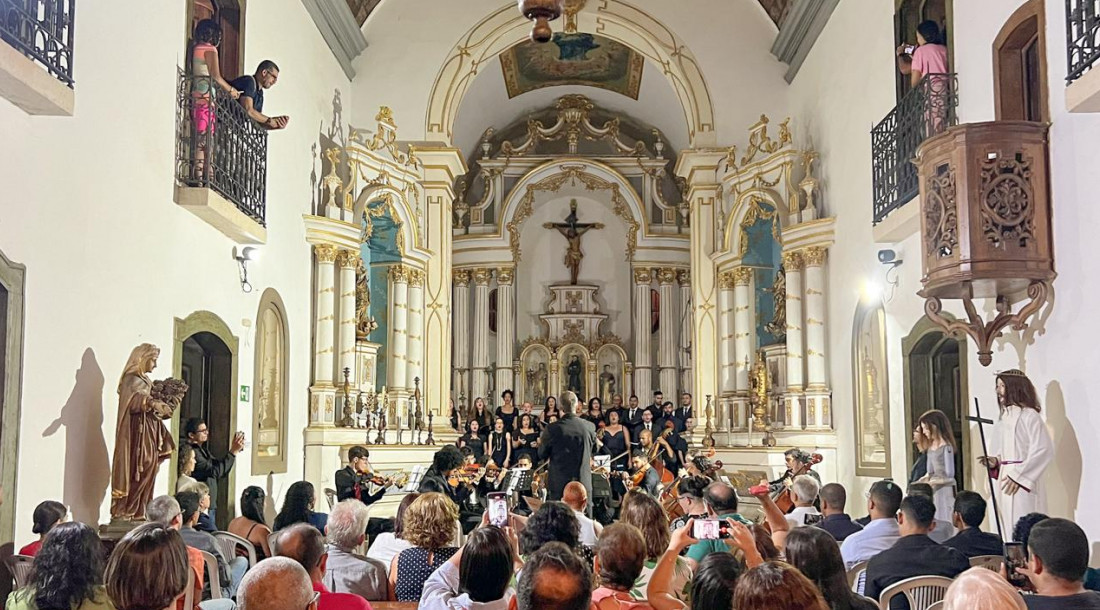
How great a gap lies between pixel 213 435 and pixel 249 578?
8.54 m

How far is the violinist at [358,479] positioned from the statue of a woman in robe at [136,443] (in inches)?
106

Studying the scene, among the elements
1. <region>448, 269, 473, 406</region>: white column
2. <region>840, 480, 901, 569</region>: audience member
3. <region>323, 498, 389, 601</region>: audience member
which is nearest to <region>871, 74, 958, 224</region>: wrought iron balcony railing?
<region>840, 480, 901, 569</region>: audience member

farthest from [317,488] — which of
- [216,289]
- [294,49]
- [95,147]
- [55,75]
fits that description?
[55,75]

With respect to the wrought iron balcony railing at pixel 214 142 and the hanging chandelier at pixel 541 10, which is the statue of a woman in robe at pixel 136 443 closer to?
the wrought iron balcony railing at pixel 214 142

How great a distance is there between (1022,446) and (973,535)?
58.6 inches

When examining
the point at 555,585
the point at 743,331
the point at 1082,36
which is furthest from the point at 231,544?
the point at 743,331

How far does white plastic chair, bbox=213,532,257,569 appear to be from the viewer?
6922 mm

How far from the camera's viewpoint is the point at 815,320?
14.4m

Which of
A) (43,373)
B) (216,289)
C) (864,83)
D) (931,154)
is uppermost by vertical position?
(864,83)

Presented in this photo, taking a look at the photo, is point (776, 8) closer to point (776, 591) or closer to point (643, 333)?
point (643, 333)

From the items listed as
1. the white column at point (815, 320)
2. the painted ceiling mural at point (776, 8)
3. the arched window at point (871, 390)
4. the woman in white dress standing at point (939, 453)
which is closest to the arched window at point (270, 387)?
the white column at point (815, 320)

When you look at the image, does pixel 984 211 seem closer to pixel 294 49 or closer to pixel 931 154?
pixel 931 154

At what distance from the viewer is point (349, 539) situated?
5406 mm

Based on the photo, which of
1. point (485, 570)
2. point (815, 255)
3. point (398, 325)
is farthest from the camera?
point (398, 325)
